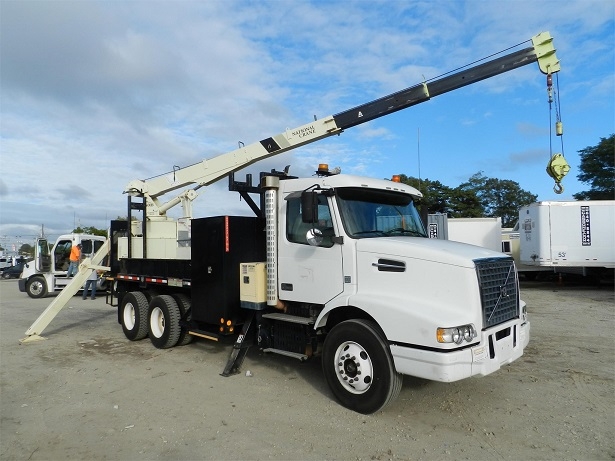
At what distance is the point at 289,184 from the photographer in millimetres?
6066

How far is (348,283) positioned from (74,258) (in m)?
14.1

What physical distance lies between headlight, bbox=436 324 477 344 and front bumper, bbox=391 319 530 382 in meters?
0.10

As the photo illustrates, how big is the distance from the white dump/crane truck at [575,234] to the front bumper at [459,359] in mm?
14234

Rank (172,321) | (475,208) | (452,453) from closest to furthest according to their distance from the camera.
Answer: (452,453)
(172,321)
(475,208)

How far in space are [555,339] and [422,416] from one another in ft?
16.5

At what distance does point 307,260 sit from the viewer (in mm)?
5668

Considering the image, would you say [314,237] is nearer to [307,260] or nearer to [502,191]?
[307,260]

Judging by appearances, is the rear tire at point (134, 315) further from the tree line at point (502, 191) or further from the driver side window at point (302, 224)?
the tree line at point (502, 191)

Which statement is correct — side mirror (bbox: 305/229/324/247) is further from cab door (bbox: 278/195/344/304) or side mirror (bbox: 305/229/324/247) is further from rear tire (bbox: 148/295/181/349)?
rear tire (bbox: 148/295/181/349)

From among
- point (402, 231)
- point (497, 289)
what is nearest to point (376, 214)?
point (402, 231)

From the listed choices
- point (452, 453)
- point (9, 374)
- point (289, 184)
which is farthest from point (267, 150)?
point (452, 453)

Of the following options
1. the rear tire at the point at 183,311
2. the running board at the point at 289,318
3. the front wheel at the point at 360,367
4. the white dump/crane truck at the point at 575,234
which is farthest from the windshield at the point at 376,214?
the white dump/crane truck at the point at 575,234

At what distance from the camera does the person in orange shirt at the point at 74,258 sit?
16.2 m

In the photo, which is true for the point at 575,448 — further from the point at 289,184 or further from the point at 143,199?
the point at 143,199
